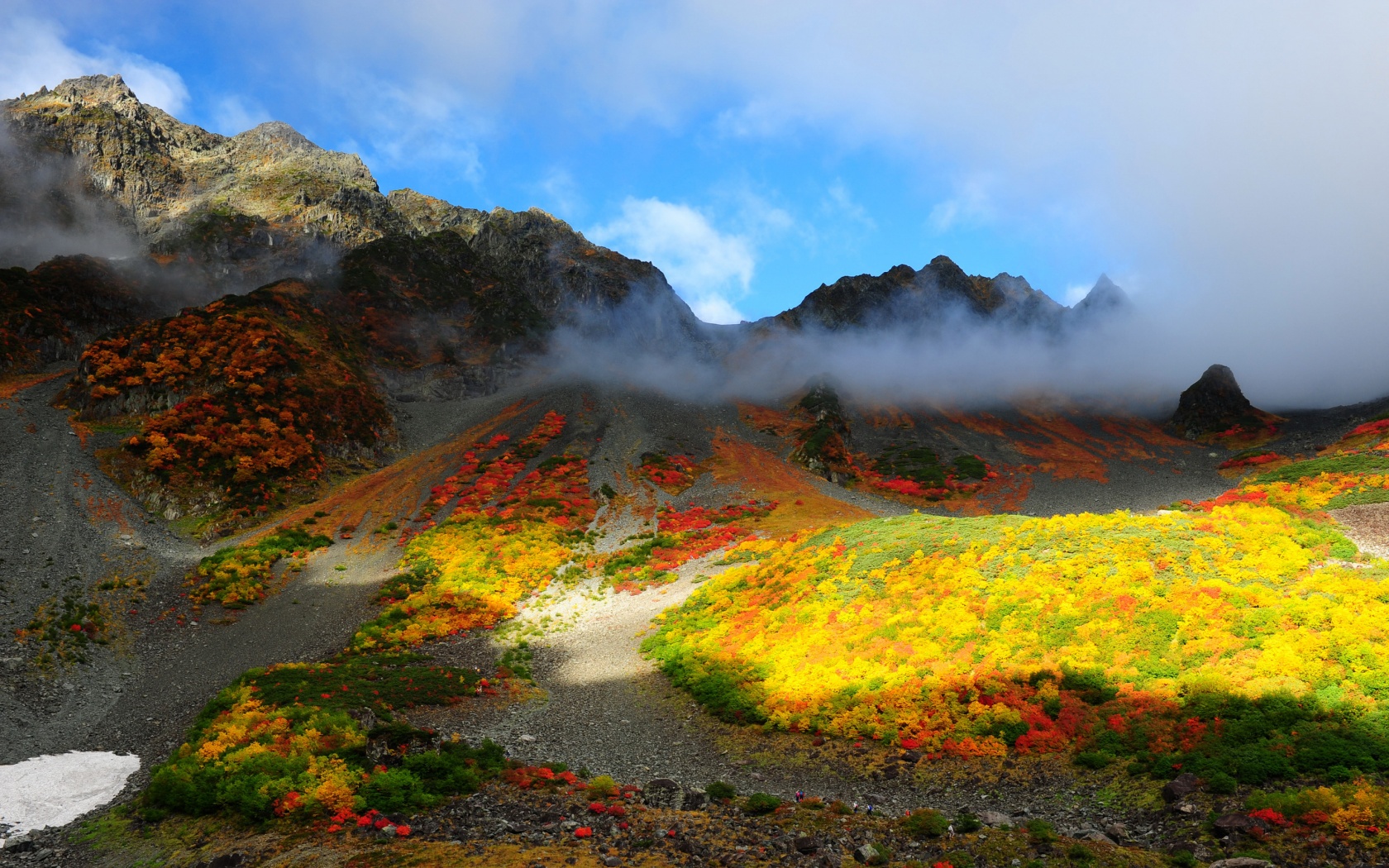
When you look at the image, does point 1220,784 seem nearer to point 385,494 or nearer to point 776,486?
point 776,486

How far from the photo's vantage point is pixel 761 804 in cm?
2359

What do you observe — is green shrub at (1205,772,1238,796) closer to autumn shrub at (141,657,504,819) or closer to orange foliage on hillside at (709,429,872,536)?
autumn shrub at (141,657,504,819)

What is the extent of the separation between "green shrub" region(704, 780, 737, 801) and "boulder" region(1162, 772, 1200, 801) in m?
14.8

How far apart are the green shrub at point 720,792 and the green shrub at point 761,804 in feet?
4.19

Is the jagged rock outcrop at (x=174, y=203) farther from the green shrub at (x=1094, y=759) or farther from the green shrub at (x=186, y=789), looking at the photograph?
the green shrub at (x=1094, y=759)

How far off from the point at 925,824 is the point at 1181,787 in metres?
8.48

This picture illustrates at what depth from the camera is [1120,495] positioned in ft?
360

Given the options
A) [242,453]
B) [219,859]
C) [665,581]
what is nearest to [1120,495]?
[665,581]

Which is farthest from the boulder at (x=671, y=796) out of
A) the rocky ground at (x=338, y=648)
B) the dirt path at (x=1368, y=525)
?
the dirt path at (x=1368, y=525)

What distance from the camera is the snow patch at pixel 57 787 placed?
25.6 metres

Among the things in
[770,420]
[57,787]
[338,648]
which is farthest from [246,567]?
[770,420]

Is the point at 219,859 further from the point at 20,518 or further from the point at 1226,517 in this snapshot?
the point at 20,518

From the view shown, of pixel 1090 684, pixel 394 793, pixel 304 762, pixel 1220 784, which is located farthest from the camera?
pixel 1090 684

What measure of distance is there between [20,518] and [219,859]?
212ft
